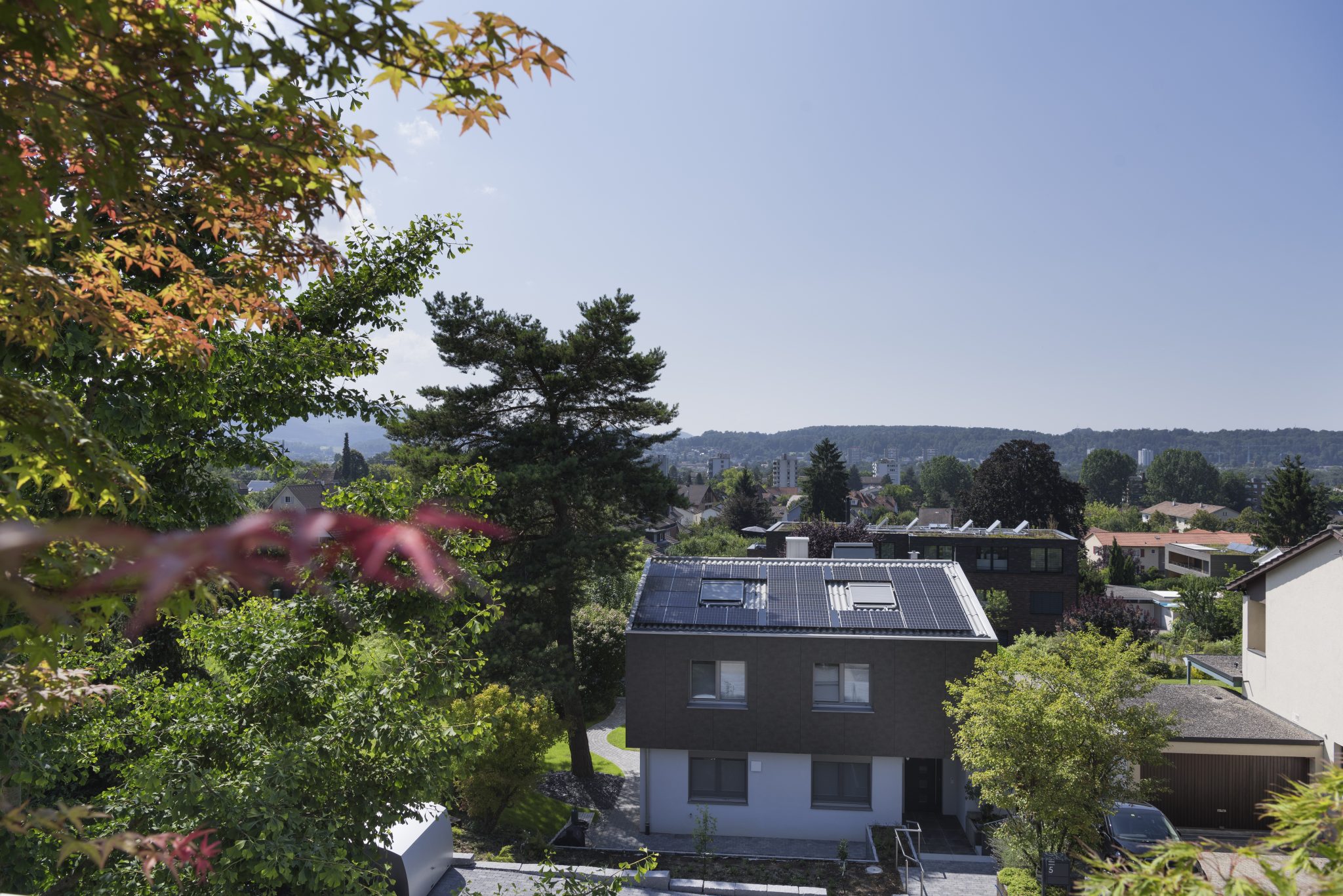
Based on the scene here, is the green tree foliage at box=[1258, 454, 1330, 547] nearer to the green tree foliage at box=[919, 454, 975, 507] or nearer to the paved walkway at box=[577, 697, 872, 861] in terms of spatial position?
the paved walkway at box=[577, 697, 872, 861]

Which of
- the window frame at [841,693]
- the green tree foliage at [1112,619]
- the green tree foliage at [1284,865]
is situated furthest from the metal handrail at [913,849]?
the green tree foliage at [1112,619]

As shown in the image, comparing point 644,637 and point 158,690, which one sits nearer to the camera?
point 158,690

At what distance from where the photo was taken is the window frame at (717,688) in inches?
741

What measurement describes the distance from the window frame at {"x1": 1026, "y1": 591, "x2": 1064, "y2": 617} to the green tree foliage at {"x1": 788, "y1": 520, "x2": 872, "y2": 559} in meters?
9.13

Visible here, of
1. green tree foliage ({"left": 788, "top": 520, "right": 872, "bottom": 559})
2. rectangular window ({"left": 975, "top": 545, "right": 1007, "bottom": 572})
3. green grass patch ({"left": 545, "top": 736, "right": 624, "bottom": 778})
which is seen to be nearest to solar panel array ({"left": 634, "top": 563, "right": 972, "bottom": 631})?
green grass patch ({"left": 545, "top": 736, "right": 624, "bottom": 778})

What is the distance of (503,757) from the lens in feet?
57.0

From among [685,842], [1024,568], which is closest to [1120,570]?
[1024,568]

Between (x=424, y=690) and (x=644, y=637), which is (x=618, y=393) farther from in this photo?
(x=424, y=690)

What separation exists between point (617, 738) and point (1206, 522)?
306ft

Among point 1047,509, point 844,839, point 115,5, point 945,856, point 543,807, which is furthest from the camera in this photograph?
point 1047,509

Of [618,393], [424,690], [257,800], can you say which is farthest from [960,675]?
[257,800]

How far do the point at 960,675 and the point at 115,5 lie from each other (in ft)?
61.5

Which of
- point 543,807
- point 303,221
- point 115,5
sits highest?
point 115,5

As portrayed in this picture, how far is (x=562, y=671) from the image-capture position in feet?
67.9
